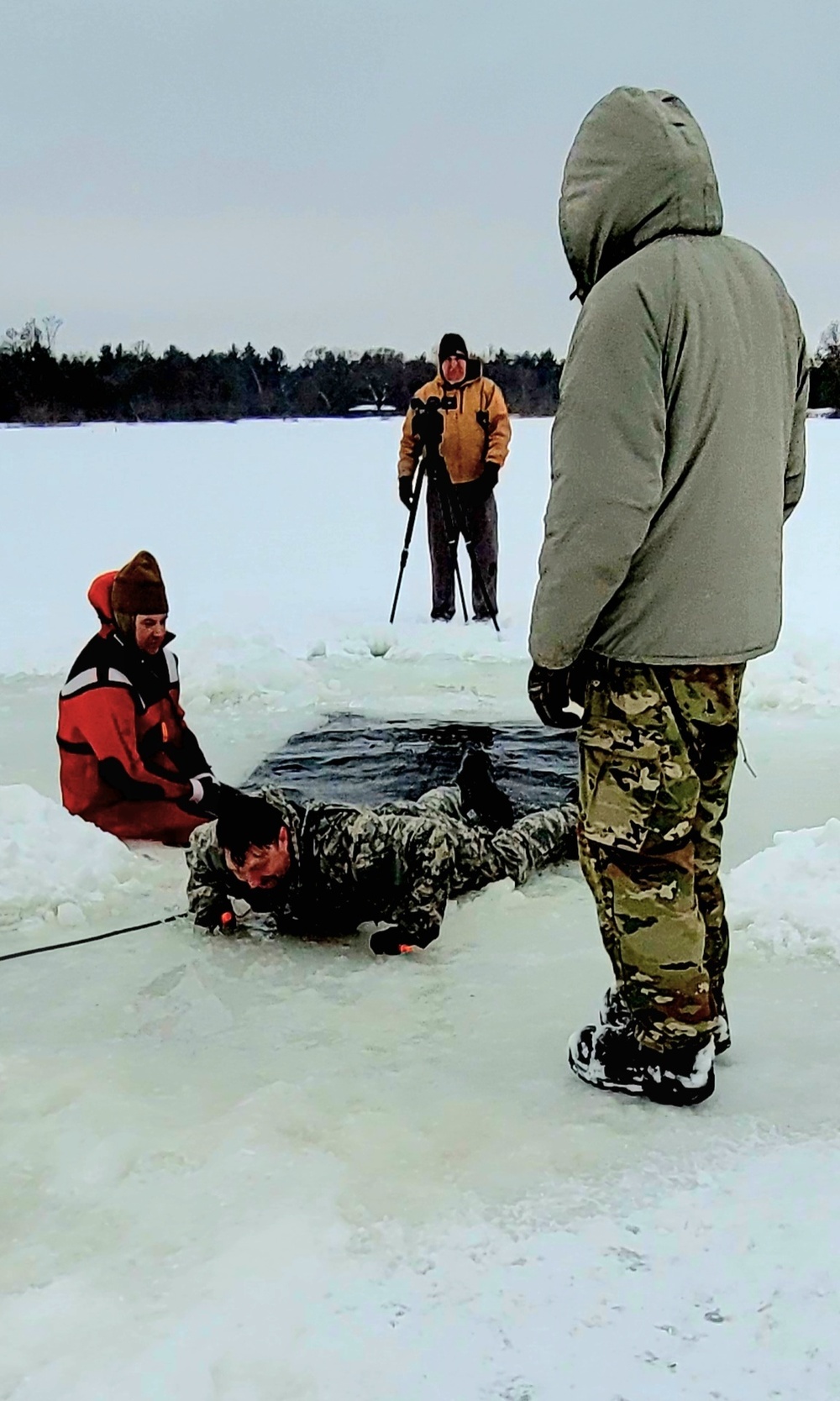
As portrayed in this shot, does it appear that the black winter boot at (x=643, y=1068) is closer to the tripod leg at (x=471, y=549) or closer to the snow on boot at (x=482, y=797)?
A: the snow on boot at (x=482, y=797)

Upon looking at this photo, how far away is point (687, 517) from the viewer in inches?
93.6

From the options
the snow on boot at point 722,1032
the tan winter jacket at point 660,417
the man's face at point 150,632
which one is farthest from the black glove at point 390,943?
the man's face at point 150,632

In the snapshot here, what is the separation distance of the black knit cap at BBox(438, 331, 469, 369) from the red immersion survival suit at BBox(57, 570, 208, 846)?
464cm

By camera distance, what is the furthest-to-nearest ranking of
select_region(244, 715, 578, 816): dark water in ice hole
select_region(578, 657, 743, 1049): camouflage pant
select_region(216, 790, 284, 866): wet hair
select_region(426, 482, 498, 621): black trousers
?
select_region(426, 482, 498, 621): black trousers, select_region(244, 715, 578, 816): dark water in ice hole, select_region(216, 790, 284, 866): wet hair, select_region(578, 657, 743, 1049): camouflage pant

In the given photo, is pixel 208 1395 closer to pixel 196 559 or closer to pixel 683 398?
pixel 683 398

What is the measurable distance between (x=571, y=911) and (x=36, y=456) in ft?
78.6

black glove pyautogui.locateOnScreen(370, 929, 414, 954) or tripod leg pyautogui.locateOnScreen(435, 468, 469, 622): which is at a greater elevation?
tripod leg pyautogui.locateOnScreen(435, 468, 469, 622)

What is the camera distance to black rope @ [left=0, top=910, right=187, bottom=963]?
11.5ft

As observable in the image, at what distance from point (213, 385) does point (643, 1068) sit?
157ft

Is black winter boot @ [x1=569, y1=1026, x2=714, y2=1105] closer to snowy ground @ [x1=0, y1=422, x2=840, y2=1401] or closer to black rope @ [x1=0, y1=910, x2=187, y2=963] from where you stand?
snowy ground @ [x1=0, y1=422, x2=840, y2=1401]

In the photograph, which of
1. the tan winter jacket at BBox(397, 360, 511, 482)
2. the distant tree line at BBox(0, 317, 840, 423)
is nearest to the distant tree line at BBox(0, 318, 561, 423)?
the distant tree line at BBox(0, 317, 840, 423)

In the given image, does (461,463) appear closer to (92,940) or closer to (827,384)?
(92,940)

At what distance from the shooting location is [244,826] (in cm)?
324

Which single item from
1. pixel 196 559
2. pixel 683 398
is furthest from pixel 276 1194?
pixel 196 559
